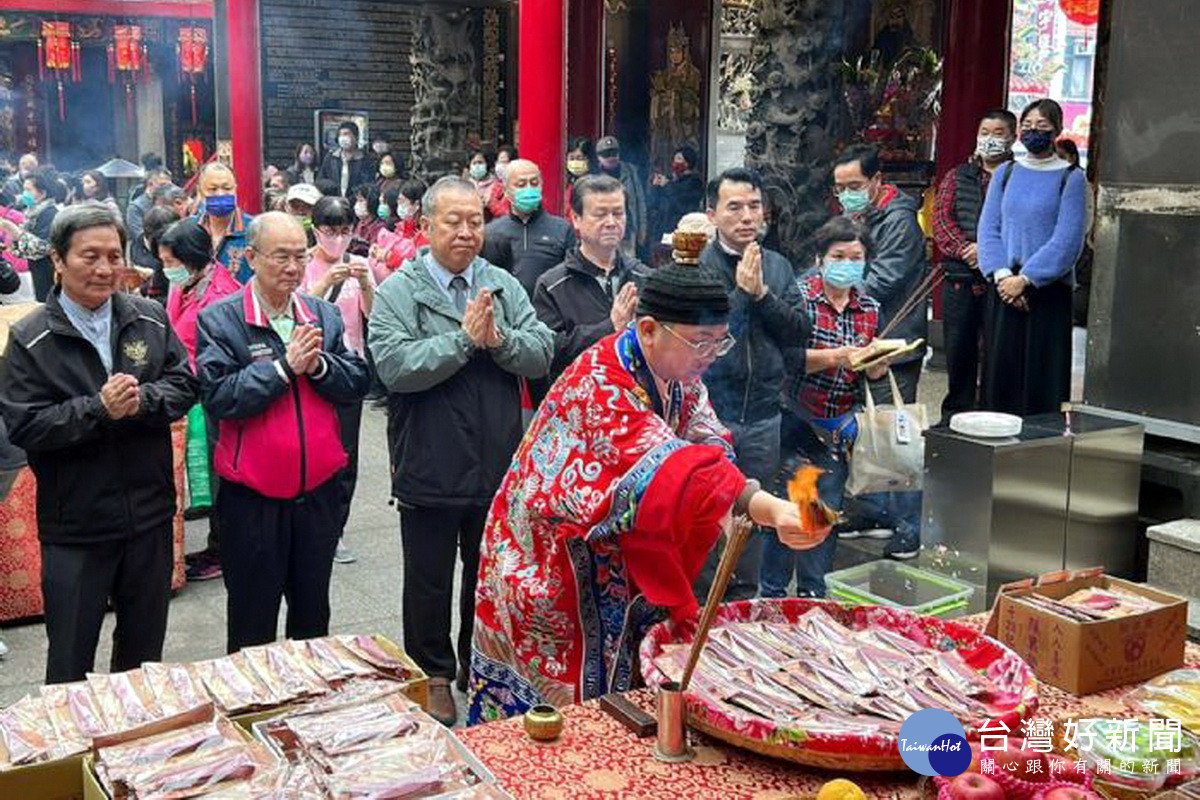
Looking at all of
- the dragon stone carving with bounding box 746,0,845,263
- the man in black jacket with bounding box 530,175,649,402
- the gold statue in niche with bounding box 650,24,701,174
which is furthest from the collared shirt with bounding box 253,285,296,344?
the gold statue in niche with bounding box 650,24,701,174

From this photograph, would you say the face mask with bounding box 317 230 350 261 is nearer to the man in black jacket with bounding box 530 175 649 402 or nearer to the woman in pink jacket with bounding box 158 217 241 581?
the woman in pink jacket with bounding box 158 217 241 581

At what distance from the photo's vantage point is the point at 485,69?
16797mm

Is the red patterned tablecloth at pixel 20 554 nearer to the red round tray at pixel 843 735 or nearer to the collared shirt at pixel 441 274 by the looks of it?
the collared shirt at pixel 441 274

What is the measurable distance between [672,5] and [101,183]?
6428 mm

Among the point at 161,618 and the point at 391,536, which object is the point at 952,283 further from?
the point at 161,618

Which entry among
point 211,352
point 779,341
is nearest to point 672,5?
point 779,341

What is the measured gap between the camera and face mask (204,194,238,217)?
5828mm

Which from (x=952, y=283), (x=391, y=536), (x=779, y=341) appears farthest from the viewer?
(x=952, y=283)

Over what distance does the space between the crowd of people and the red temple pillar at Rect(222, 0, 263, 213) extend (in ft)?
25.3

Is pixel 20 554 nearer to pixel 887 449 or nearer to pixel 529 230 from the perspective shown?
pixel 529 230

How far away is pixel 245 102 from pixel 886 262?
9.38 m

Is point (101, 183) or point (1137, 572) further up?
point (101, 183)

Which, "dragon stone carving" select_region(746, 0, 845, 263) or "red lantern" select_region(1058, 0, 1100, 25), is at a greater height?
"red lantern" select_region(1058, 0, 1100, 25)

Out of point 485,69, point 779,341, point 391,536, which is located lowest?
point 391,536
